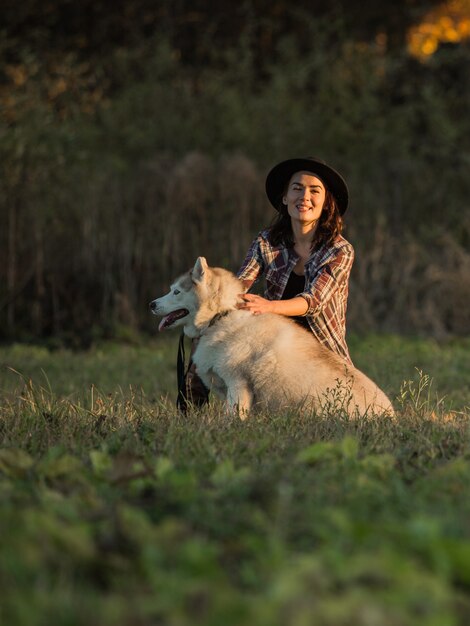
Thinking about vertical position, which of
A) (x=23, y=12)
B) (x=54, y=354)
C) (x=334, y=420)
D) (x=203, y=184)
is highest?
(x=23, y=12)

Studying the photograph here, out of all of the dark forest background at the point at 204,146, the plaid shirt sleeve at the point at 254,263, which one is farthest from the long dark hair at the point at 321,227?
the dark forest background at the point at 204,146

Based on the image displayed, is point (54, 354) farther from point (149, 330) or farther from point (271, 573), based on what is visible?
point (271, 573)

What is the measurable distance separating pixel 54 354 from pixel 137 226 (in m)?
2.54

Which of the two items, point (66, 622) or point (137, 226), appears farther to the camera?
point (137, 226)

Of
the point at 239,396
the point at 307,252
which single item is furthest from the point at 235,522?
the point at 307,252

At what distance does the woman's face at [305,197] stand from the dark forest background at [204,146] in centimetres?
562

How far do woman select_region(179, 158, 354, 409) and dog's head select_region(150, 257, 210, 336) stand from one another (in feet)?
1.17

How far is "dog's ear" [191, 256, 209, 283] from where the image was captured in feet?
19.6

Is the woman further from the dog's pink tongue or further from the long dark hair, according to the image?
the dog's pink tongue

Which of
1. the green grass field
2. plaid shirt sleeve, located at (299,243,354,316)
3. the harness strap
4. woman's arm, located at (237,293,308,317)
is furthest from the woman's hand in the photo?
the green grass field

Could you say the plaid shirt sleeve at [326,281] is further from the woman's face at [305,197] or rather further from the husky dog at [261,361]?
the woman's face at [305,197]

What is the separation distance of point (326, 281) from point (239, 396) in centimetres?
96

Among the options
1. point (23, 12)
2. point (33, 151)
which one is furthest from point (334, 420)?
point (23, 12)

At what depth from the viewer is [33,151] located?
12.8 metres
